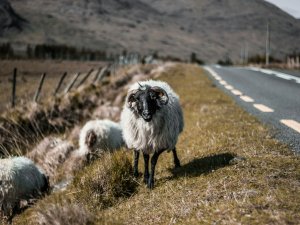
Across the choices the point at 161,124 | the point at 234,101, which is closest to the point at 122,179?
the point at 161,124

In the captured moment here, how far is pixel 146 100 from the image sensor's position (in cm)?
719

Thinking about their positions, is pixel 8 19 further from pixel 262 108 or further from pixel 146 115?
pixel 146 115

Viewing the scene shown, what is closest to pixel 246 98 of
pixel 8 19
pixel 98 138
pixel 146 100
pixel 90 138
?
pixel 98 138

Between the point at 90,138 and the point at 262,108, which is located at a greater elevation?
the point at 262,108

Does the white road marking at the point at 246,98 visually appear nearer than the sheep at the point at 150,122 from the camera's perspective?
No

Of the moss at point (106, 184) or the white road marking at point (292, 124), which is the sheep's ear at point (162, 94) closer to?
the moss at point (106, 184)

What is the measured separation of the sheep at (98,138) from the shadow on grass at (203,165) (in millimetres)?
4269

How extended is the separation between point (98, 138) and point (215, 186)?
633 centimetres

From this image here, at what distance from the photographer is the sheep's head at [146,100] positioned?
23.5 feet

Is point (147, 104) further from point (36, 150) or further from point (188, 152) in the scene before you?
point (36, 150)

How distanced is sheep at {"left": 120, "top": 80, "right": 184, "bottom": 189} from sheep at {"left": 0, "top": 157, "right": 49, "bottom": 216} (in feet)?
8.81

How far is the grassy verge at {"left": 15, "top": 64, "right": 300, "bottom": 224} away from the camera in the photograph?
5062mm

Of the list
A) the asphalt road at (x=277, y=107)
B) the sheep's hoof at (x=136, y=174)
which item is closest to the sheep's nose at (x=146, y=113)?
the sheep's hoof at (x=136, y=174)

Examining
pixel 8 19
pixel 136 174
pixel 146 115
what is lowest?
pixel 8 19
